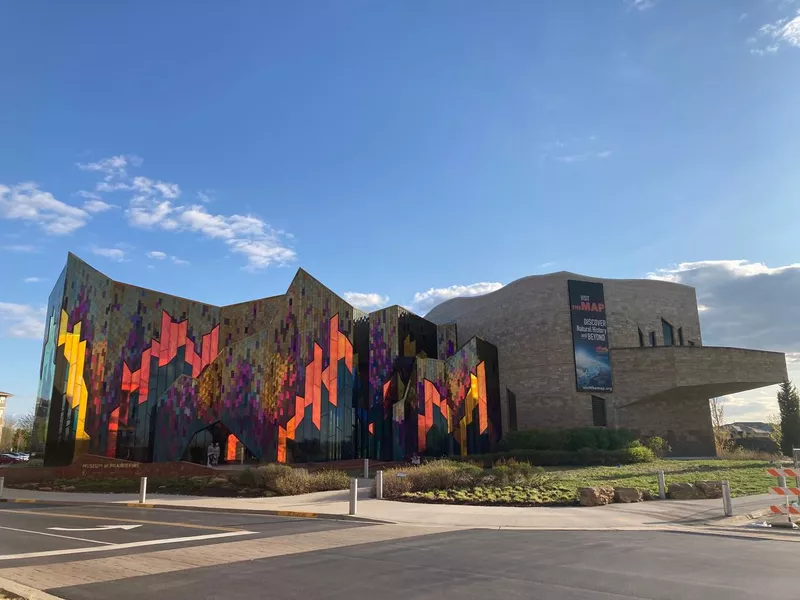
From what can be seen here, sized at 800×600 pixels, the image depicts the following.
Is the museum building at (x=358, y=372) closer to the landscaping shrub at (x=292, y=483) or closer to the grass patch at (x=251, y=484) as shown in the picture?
the grass patch at (x=251, y=484)

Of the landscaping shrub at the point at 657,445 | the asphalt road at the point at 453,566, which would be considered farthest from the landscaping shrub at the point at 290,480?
the landscaping shrub at the point at 657,445

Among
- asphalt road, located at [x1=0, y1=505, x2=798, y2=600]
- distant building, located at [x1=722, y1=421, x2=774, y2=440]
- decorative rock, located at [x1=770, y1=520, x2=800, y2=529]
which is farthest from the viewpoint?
distant building, located at [x1=722, y1=421, x2=774, y2=440]

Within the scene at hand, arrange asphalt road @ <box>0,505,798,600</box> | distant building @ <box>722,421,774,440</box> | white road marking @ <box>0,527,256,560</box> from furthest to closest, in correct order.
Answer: distant building @ <box>722,421,774,440</box>
white road marking @ <box>0,527,256,560</box>
asphalt road @ <box>0,505,798,600</box>

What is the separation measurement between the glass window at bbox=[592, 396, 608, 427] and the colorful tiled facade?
827 centimetres

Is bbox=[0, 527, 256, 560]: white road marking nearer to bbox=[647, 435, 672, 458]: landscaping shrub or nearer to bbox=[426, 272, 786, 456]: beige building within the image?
bbox=[426, 272, 786, 456]: beige building

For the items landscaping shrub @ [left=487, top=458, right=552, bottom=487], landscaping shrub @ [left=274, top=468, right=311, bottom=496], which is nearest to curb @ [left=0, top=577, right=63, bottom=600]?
landscaping shrub @ [left=274, top=468, right=311, bottom=496]

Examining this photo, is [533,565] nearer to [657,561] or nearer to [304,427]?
[657,561]

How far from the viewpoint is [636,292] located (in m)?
43.1

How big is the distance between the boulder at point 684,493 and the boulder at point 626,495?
1.27 meters

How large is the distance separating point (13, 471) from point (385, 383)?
2116 cm

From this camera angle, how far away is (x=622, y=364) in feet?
134

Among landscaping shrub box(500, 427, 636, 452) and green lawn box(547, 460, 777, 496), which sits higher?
landscaping shrub box(500, 427, 636, 452)

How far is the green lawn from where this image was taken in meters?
19.5

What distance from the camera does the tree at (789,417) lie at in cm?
4478
